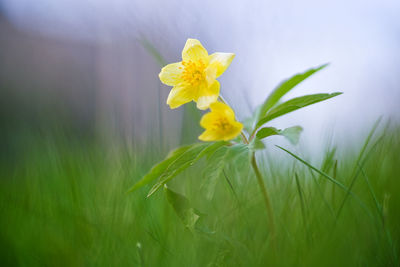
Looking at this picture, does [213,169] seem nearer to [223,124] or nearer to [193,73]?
[223,124]

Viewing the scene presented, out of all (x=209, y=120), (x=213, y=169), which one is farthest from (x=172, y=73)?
(x=213, y=169)

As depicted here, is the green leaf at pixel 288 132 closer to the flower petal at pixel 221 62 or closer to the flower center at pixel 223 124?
the flower center at pixel 223 124

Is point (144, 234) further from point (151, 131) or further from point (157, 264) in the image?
point (151, 131)

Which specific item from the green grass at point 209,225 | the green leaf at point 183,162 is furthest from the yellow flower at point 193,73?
the green grass at point 209,225

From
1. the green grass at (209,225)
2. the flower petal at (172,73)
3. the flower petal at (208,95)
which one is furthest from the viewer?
the flower petal at (172,73)

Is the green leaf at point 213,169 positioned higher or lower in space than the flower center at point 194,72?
lower

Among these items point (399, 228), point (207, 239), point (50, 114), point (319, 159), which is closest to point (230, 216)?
point (207, 239)

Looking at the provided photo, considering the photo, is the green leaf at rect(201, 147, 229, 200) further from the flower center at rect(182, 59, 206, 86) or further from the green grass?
the flower center at rect(182, 59, 206, 86)

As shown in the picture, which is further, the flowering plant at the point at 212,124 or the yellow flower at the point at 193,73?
the yellow flower at the point at 193,73
